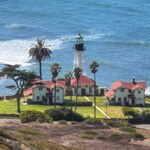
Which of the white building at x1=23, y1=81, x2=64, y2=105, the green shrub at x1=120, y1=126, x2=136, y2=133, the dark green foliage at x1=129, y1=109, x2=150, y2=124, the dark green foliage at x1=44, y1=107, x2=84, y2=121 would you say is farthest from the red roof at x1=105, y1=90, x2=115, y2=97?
the green shrub at x1=120, y1=126, x2=136, y2=133

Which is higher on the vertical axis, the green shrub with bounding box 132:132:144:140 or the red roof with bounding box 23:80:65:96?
the red roof with bounding box 23:80:65:96

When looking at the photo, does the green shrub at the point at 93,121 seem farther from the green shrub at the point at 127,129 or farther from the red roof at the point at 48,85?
the red roof at the point at 48,85

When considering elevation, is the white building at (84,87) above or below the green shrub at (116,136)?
above

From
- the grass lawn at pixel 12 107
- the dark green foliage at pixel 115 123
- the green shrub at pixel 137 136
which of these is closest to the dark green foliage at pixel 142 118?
the dark green foliage at pixel 115 123

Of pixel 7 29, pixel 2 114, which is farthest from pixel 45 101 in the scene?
pixel 7 29

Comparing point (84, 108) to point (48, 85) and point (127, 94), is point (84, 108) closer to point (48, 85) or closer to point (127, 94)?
point (48, 85)

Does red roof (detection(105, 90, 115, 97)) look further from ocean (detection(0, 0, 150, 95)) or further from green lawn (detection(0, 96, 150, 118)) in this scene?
ocean (detection(0, 0, 150, 95))
